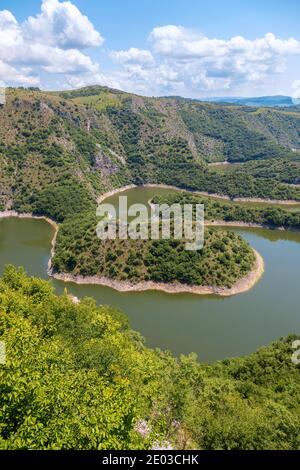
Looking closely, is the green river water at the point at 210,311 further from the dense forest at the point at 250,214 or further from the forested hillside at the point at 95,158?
the forested hillside at the point at 95,158

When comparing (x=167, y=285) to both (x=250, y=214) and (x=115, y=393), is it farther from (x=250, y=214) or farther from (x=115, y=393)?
(x=250, y=214)

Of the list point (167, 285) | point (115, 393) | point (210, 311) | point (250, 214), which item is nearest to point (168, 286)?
point (167, 285)

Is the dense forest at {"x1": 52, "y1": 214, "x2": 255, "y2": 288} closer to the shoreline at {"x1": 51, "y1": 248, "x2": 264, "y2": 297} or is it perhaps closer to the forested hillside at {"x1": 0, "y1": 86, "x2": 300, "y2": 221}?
the shoreline at {"x1": 51, "y1": 248, "x2": 264, "y2": 297}

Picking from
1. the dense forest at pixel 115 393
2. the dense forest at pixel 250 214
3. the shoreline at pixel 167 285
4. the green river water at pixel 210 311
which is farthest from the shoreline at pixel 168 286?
the dense forest at pixel 250 214

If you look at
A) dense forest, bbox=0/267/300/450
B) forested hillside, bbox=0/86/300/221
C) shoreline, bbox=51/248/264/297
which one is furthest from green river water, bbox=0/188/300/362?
forested hillside, bbox=0/86/300/221
